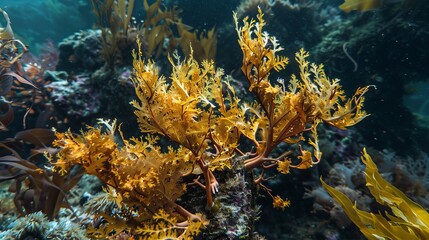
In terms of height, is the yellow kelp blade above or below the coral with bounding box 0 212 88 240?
above

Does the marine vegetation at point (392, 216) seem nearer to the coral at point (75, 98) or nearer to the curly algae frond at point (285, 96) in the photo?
the curly algae frond at point (285, 96)

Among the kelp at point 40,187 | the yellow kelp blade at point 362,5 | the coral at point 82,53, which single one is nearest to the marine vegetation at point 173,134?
the kelp at point 40,187

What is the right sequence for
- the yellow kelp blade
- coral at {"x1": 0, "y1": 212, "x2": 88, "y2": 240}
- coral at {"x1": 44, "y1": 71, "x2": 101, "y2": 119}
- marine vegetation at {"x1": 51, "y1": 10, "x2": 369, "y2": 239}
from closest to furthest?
1. marine vegetation at {"x1": 51, "y1": 10, "x2": 369, "y2": 239}
2. coral at {"x1": 0, "y1": 212, "x2": 88, "y2": 240}
3. coral at {"x1": 44, "y1": 71, "x2": 101, "y2": 119}
4. the yellow kelp blade

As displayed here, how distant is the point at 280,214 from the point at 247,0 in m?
6.43

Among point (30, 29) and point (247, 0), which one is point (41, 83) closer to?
point (247, 0)

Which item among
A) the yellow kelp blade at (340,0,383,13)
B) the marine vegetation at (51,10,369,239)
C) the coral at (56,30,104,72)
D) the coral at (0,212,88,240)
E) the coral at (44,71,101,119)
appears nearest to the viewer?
the marine vegetation at (51,10,369,239)

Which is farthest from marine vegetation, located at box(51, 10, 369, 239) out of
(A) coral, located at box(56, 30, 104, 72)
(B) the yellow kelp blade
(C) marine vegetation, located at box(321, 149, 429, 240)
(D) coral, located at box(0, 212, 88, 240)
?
(B) the yellow kelp blade

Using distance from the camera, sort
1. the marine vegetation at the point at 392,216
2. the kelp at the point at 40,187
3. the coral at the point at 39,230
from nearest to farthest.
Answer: the marine vegetation at the point at 392,216 → the coral at the point at 39,230 → the kelp at the point at 40,187

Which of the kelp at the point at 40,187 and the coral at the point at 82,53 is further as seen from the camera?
the coral at the point at 82,53

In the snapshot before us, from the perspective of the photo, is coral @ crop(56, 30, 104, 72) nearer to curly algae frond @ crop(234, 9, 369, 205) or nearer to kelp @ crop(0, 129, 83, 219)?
kelp @ crop(0, 129, 83, 219)

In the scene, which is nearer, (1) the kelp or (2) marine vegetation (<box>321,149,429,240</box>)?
(2) marine vegetation (<box>321,149,429,240</box>)

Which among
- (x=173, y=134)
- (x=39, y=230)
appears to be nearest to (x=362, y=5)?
(x=173, y=134)

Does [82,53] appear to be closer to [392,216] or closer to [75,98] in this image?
[75,98]

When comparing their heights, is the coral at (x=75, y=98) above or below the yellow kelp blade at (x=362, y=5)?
below
